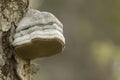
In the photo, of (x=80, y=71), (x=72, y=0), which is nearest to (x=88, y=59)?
(x=80, y=71)

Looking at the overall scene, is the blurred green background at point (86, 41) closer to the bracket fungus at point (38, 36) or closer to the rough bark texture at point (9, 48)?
the rough bark texture at point (9, 48)

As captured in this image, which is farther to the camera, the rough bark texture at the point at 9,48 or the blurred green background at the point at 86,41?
the blurred green background at the point at 86,41

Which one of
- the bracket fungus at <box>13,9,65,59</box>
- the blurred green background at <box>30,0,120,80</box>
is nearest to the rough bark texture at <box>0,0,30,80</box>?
the bracket fungus at <box>13,9,65,59</box>

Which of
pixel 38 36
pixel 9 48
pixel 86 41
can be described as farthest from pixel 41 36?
pixel 86 41

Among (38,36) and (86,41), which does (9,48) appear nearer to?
(38,36)

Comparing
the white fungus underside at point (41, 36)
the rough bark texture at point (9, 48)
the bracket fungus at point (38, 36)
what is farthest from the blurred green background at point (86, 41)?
the white fungus underside at point (41, 36)

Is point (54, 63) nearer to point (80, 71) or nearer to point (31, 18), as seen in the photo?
point (80, 71)
